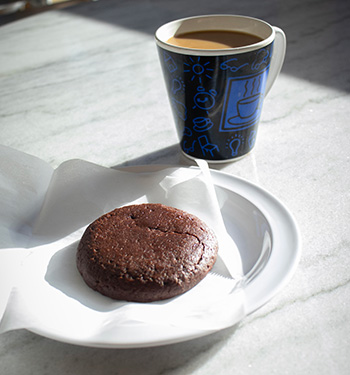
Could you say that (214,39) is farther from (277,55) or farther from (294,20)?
(294,20)

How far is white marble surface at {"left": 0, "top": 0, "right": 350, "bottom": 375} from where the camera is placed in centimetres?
46

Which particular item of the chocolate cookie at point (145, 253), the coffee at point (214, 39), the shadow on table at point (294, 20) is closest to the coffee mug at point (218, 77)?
the coffee at point (214, 39)

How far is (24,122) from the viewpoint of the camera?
0.98 m

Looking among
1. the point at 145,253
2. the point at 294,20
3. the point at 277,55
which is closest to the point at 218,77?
the point at 277,55

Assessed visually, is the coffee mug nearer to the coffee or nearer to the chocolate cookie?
the coffee

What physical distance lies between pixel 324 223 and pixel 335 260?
0.26 ft

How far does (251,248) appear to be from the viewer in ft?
1.91

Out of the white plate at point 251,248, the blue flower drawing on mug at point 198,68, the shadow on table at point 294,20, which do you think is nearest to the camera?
the white plate at point 251,248

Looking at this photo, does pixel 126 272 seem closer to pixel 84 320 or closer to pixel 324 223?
pixel 84 320

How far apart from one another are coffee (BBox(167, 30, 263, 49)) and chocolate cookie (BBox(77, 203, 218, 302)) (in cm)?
28

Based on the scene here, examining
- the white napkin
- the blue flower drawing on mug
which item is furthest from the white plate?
the blue flower drawing on mug

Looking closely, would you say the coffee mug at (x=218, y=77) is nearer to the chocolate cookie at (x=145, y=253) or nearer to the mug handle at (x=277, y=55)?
the mug handle at (x=277, y=55)

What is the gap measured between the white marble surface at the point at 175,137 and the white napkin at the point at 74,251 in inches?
1.4

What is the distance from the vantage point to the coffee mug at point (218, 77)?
2.22 feet
